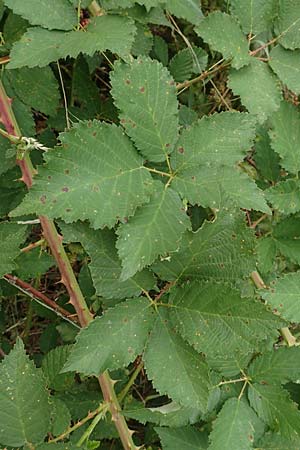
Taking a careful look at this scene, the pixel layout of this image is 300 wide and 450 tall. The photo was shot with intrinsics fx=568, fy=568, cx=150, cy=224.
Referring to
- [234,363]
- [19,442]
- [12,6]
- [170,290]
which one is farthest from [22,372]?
[12,6]

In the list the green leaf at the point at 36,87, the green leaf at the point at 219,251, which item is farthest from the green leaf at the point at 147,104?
the green leaf at the point at 36,87

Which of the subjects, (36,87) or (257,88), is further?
(36,87)

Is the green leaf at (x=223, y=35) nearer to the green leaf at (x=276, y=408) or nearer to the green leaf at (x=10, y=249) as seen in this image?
the green leaf at (x=10, y=249)

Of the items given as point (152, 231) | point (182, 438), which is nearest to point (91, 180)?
point (152, 231)

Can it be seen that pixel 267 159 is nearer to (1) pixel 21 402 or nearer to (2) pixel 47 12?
(2) pixel 47 12

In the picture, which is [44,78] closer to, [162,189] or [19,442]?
[162,189]
